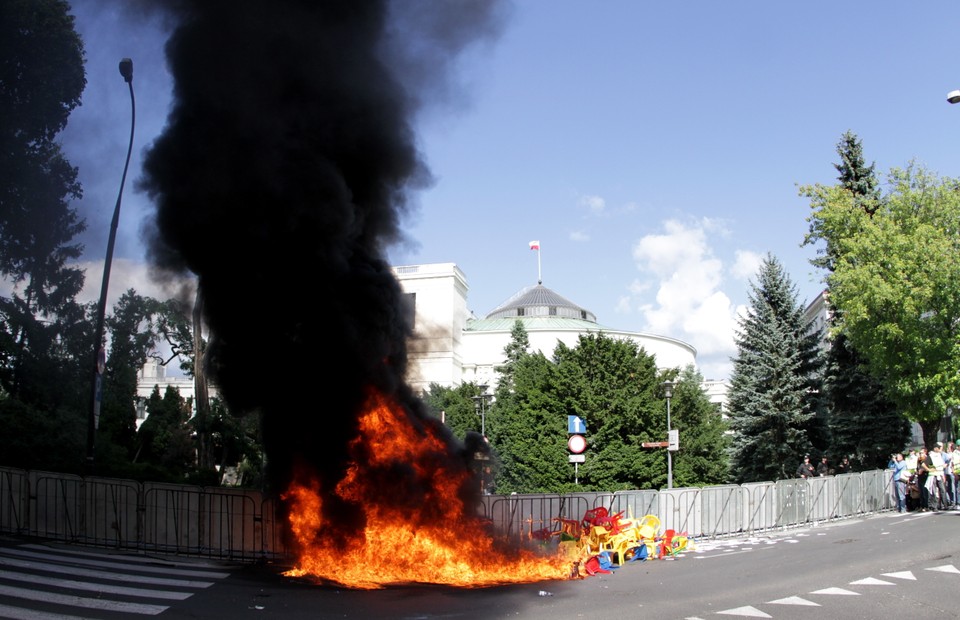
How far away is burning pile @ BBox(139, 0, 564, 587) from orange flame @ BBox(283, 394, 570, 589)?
0.02 metres

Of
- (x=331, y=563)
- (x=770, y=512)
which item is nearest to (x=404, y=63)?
(x=331, y=563)

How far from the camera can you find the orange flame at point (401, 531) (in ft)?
34.8

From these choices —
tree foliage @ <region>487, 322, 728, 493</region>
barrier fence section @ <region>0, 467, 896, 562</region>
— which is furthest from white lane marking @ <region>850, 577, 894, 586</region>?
tree foliage @ <region>487, 322, 728, 493</region>

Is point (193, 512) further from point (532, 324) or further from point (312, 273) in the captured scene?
point (532, 324)

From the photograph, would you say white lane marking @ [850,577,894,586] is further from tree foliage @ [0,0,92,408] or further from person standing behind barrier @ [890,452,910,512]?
tree foliage @ [0,0,92,408]

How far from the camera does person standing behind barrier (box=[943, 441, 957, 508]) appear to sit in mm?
20594

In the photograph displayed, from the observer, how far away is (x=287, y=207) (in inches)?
458

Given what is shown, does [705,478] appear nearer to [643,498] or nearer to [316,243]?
[643,498]

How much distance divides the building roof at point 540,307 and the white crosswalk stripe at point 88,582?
93.0 meters

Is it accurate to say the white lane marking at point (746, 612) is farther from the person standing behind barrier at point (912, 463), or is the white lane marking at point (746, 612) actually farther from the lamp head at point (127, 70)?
the person standing behind barrier at point (912, 463)

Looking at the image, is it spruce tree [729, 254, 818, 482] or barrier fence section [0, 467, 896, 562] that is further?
spruce tree [729, 254, 818, 482]

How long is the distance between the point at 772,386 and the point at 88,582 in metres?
30.8

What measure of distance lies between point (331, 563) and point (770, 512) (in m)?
12.5

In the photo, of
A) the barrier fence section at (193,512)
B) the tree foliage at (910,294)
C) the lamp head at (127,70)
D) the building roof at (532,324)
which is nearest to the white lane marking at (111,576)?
the barrier fence section at (193,512)
